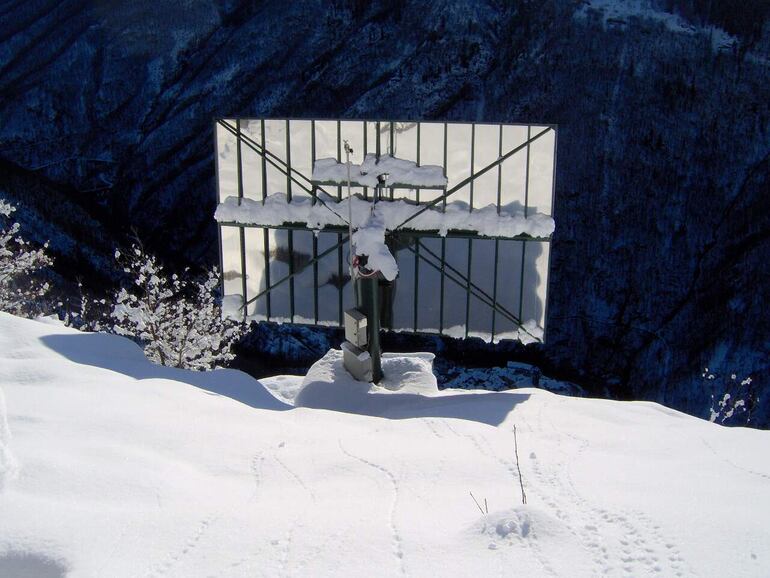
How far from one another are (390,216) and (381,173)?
584 millimetres

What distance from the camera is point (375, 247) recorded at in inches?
346

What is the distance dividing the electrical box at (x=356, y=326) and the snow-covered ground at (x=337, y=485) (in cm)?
140

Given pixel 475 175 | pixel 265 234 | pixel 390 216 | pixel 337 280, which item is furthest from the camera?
pixel 337 280

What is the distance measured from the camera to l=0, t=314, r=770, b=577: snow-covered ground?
370 cm

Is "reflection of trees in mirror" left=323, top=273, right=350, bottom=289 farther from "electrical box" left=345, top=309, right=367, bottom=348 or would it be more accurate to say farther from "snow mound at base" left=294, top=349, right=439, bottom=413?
"electrical box" left=345, top=309, right=367, bottom=348

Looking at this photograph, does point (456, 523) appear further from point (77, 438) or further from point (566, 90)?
point (566, 90)

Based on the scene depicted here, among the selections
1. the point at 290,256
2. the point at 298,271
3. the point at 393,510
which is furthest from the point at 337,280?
the point at 393,510

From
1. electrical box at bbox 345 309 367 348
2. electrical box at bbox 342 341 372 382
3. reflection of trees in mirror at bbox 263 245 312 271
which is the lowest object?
electrical box at bbox 342 341 372 382

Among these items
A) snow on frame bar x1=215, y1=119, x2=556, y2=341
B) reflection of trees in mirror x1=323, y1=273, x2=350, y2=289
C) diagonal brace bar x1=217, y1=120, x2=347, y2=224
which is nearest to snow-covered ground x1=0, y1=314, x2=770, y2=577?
snow on frame bar x1=215, y1=119, x2=556, y2=341

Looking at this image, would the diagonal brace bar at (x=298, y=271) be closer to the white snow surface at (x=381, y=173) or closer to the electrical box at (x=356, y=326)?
the white snow surface at (x=381, y=173)

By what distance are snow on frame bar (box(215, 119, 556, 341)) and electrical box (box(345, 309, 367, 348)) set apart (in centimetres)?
111

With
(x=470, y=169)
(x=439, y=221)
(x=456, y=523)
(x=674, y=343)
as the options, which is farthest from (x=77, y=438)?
(x=674, y=343)

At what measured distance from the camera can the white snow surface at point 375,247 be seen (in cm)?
868

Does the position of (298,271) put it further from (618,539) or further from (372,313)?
(618,539)
